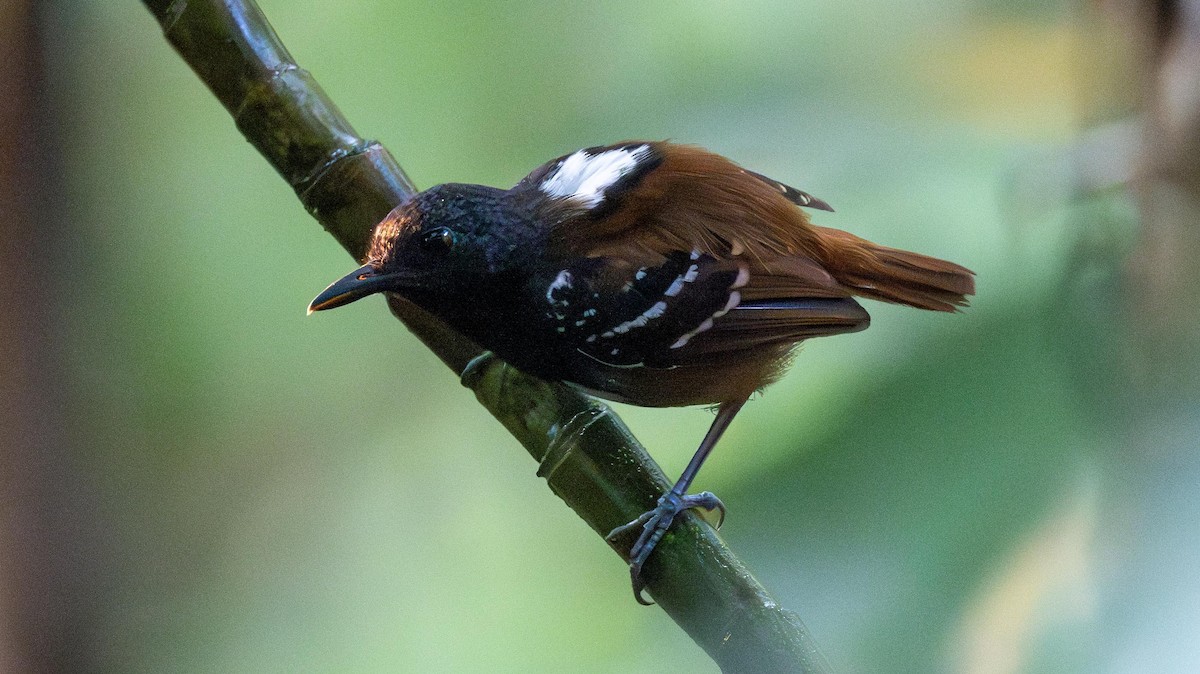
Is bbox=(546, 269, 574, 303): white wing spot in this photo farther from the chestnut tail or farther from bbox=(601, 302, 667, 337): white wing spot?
the chestnut tail

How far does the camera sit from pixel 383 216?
2.21 ft

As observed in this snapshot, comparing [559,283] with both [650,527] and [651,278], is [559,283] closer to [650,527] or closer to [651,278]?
[651,278]

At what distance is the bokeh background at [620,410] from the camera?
3.10ft

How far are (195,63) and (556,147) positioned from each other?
0.52m

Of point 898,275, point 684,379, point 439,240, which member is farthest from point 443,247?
point 898,275

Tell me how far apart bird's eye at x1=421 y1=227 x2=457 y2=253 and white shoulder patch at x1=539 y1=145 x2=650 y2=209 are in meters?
0.12

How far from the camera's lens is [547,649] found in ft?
3.31

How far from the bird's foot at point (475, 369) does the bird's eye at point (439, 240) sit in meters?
0.11

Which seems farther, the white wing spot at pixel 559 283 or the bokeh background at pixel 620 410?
the bokeh background at pixel 620 410

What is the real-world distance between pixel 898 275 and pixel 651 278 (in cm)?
22

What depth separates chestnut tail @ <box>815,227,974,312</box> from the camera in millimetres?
738

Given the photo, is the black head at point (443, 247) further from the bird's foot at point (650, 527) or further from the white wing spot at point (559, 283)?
the bird's foot at point (650, 527)

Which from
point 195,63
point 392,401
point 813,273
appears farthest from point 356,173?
point 392,401

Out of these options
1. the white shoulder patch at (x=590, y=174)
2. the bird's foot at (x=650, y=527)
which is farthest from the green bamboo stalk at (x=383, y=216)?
the white shoulder patch at (x=590, y=174)
